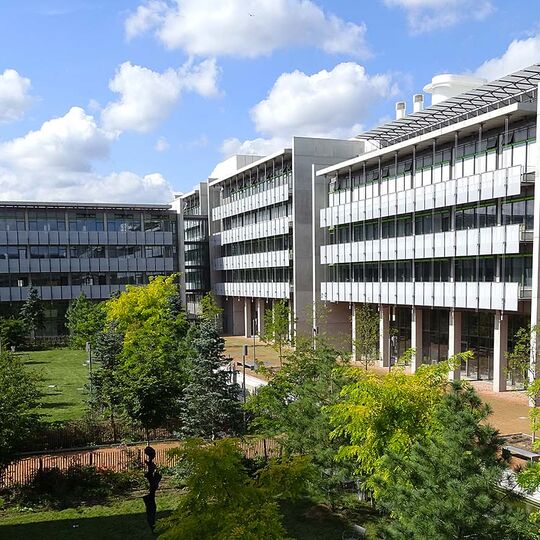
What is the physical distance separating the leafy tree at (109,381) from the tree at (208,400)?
390cm

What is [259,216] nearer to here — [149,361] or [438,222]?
[438,222]

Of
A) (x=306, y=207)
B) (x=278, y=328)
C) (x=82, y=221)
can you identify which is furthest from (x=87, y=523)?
(x=82, y=221)

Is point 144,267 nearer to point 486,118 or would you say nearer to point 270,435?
point 486,118

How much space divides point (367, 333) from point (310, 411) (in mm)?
24271

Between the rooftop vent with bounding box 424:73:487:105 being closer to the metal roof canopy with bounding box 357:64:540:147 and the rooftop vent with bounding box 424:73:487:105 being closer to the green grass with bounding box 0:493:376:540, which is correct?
the metal roof canopy with bounding box 357:64:540:147

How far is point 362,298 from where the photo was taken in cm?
4631

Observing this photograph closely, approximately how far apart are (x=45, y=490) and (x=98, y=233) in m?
48.4

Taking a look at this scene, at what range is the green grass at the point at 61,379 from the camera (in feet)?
106

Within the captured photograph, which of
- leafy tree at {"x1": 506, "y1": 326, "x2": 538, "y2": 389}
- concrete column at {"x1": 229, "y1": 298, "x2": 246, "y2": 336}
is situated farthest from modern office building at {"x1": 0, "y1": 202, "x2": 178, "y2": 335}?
leafy tree at {"x1": 506, "y1": 326, "x2": 538, "y2": 389}

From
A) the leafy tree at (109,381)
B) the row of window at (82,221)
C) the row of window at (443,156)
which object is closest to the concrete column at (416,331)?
the row of window at (443,156)

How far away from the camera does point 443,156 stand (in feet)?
129

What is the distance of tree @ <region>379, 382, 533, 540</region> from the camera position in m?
10.6

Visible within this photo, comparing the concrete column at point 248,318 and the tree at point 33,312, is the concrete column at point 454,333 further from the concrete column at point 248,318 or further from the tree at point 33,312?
the tree at point 33,312

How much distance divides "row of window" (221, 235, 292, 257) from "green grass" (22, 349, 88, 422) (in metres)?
21.7
